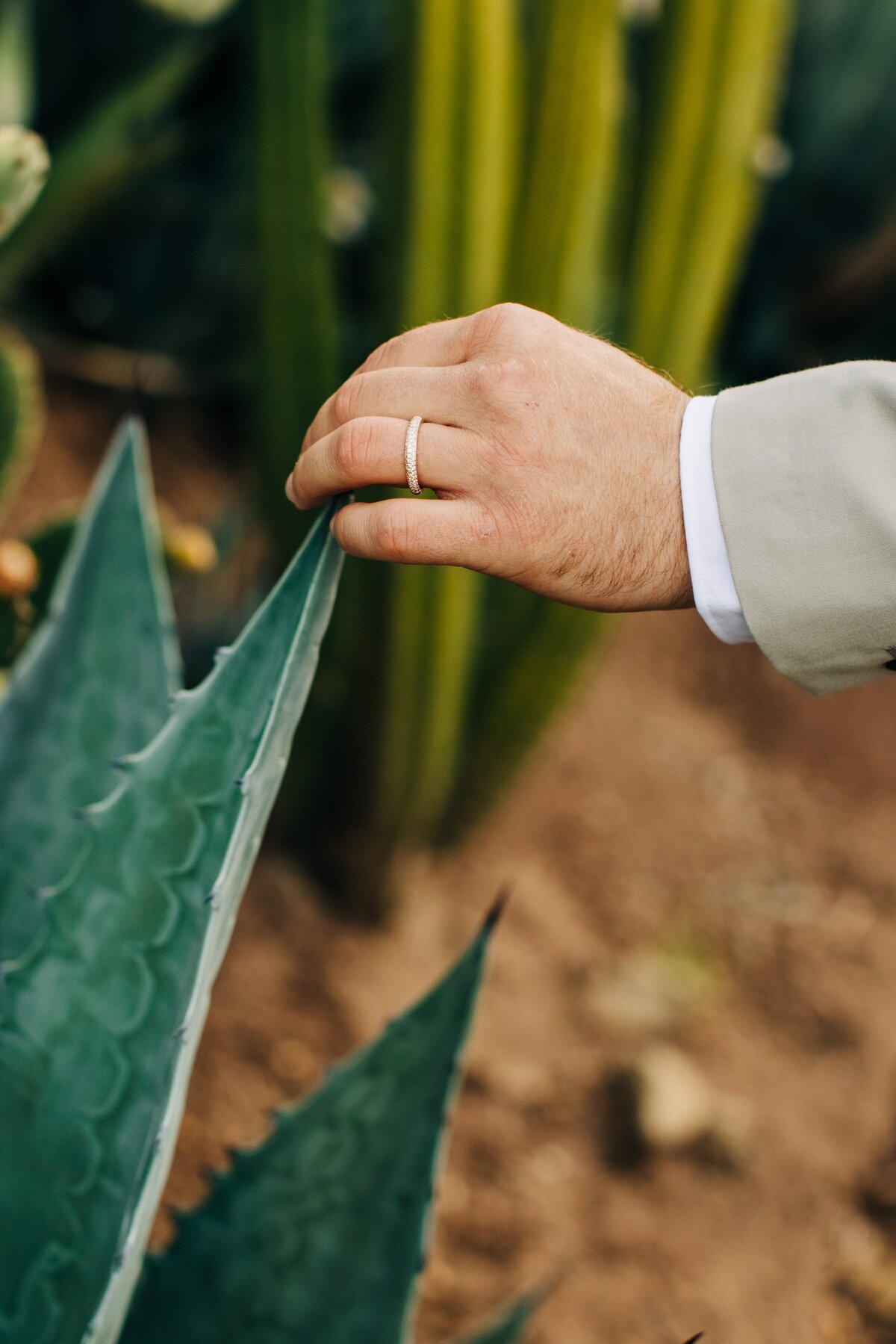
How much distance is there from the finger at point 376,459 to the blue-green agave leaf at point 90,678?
0.20m

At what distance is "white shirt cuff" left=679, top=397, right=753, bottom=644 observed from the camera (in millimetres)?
687

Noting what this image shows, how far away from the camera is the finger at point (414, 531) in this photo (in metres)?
0.60

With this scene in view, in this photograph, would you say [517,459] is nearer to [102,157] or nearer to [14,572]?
[14,572]

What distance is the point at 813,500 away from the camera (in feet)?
2.16

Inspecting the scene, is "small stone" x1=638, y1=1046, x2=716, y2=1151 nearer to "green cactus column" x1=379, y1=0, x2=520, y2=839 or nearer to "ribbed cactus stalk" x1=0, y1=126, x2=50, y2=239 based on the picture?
"green cactus column" x1=379, y1=0, x2=520, y2=839

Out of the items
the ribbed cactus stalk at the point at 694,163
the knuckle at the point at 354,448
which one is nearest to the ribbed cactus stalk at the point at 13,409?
Result: the knuckle at the point at 354,448

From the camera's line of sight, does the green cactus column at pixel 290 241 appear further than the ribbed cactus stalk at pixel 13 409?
Yes

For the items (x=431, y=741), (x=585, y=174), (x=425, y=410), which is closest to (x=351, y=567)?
(x=431, y=741)

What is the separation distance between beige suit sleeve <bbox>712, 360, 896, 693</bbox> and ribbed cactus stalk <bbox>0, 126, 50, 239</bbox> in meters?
0.46

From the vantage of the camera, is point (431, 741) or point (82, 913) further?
point (431, 741)

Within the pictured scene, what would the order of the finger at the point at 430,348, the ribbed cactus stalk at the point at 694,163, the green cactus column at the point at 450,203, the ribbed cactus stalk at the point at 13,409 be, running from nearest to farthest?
the finger at the point at 430,348 < the ribbed cactus stalk at the point at 13,409 < the green cactus column at the point at 450,203 < the ribbed cactus stalk at the point at 694,163

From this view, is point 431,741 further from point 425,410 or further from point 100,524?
point 425,410

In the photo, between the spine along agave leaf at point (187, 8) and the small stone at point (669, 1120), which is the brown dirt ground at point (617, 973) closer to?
the small stone at point (669, 1120)

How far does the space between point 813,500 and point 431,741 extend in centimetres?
94
